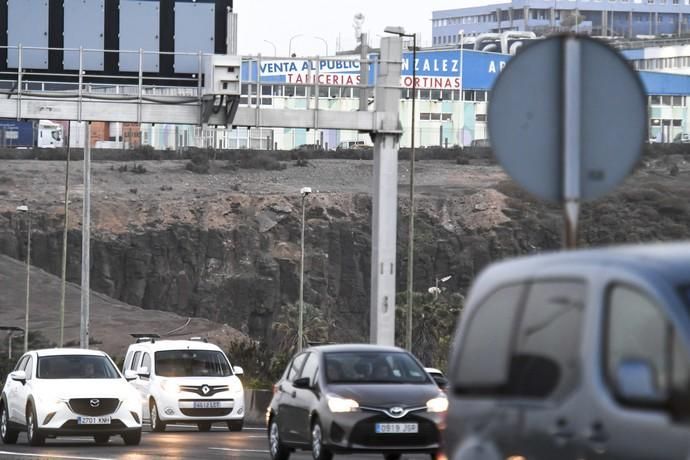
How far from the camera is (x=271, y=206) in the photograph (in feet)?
367

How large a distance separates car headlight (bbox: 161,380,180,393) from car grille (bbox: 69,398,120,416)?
5.25m

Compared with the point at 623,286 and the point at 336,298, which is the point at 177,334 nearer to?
the point at 336,298

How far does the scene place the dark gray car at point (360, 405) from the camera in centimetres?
1898

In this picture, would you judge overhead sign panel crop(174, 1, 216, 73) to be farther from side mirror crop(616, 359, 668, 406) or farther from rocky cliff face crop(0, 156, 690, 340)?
rocky cliff face crop(0, 156, 690, 340)

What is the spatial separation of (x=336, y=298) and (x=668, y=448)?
10456 cm

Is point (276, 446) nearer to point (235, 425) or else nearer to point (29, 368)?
point (29, 368)

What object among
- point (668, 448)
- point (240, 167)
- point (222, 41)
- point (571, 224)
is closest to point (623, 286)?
point (668, 448)

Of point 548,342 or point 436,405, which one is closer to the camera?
Answer: point 548,342

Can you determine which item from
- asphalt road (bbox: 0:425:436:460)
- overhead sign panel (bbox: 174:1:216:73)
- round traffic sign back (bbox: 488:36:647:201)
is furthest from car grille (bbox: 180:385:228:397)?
round traffic sign back (bbox: 488:36:647:201)

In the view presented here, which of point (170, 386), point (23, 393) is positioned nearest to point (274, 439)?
point (23, 393)

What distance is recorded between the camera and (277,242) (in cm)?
11075

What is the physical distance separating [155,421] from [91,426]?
563cm

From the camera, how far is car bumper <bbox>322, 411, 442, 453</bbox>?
1892cm

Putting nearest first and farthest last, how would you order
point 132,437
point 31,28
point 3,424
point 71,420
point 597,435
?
1. point 597,435
2. point 71,420
3. point 132,437
4. point 3,424
5. point 31,28
